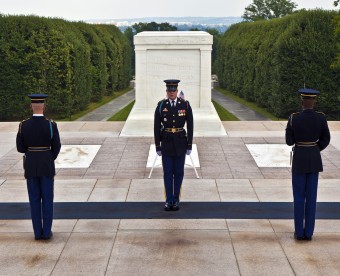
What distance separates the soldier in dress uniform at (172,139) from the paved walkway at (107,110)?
15.8 metres

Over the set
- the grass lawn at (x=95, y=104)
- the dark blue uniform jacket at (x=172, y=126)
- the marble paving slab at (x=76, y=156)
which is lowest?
the grass lawn at (x=95, y=104)

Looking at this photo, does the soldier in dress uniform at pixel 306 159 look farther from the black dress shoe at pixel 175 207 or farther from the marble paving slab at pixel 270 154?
the marble paving slab at pixel 270 154

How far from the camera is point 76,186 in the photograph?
813 centimetres

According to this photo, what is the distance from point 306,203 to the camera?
19.2 ft

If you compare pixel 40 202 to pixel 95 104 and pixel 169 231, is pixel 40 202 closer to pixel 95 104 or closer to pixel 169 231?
pixel 169 231

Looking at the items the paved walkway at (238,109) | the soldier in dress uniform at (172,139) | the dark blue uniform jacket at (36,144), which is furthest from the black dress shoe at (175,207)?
the paved walkway at (238,109)

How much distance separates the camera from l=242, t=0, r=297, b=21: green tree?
68.0 metres

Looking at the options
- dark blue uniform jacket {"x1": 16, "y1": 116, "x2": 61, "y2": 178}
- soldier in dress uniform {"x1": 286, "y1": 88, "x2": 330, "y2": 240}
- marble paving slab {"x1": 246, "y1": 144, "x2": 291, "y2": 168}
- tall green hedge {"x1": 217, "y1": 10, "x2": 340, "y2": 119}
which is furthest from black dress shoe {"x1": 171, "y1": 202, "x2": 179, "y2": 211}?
tall green hedge {"x1": 217, "y1": 10, "x2": 340, "y2": 119}

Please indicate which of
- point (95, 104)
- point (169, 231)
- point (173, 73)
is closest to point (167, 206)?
point (169, 231)

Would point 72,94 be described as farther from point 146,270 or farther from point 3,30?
point 146,270

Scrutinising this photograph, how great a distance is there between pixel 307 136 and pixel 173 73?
6.88m

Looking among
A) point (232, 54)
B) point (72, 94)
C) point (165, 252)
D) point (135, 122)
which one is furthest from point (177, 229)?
point (232, 54)

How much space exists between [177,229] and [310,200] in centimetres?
140

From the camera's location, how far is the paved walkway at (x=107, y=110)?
920 inches
